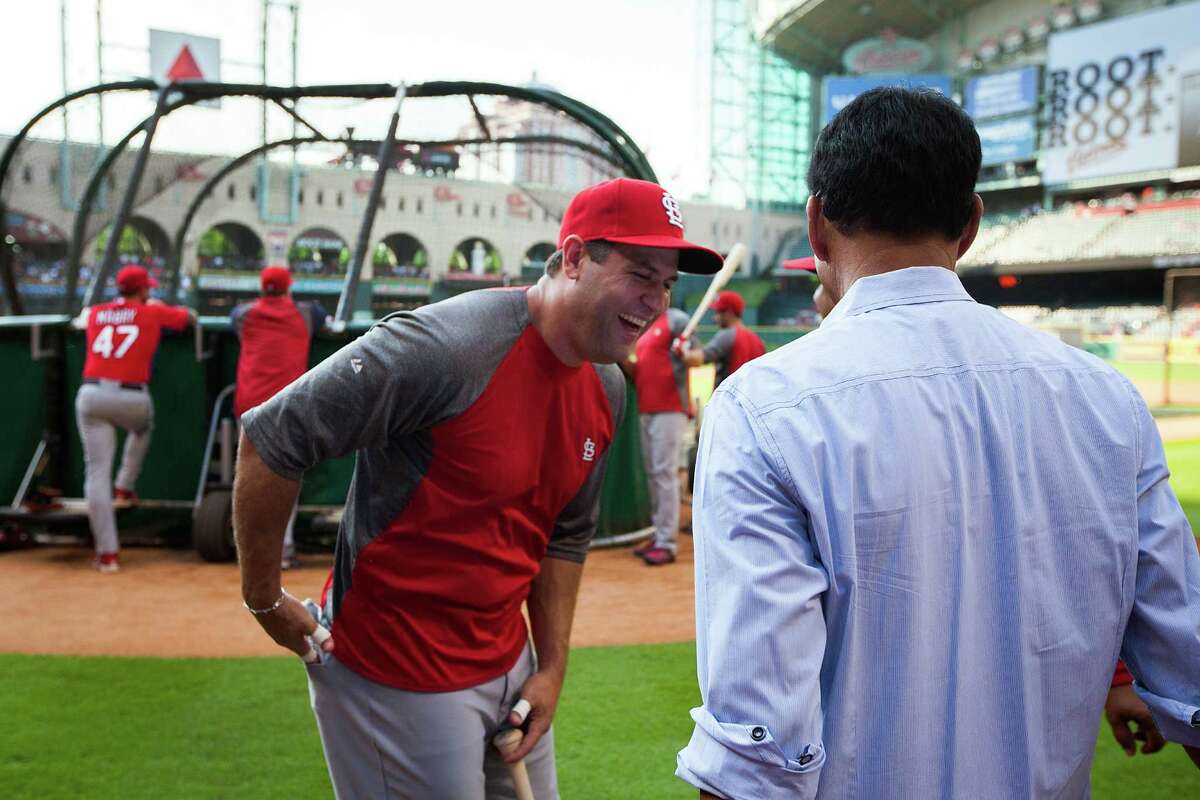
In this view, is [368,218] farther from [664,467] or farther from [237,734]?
[237,734]

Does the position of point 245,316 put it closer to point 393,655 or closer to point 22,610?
point 22,610

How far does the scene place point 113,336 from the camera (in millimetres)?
6949

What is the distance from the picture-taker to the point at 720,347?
25.3 feet

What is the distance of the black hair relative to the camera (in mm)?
1157

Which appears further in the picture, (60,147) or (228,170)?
(228,170)

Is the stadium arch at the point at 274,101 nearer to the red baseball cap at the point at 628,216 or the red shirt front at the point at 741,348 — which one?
the red shirt front at the point at 741,348

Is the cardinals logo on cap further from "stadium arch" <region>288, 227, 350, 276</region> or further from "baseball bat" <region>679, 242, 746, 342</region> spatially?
"stadium arch" <region>288, 227, 350, 276</region>

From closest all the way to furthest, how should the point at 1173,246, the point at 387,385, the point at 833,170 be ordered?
the point at 833,170 < the point at 387,385 < the point at 1173,246

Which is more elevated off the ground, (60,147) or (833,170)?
(60,147)

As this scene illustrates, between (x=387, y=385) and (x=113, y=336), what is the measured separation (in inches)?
238

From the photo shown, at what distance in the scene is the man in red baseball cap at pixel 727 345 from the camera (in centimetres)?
764

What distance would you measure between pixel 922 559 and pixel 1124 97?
35777mm

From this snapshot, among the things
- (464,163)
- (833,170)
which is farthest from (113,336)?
(833,170)

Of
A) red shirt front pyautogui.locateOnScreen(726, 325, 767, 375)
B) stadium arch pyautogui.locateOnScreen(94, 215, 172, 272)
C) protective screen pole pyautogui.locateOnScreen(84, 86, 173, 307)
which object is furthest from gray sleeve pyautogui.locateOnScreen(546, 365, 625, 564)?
stadium arch pyautogui.locateOnScreen(94, 215, 172, 272)
